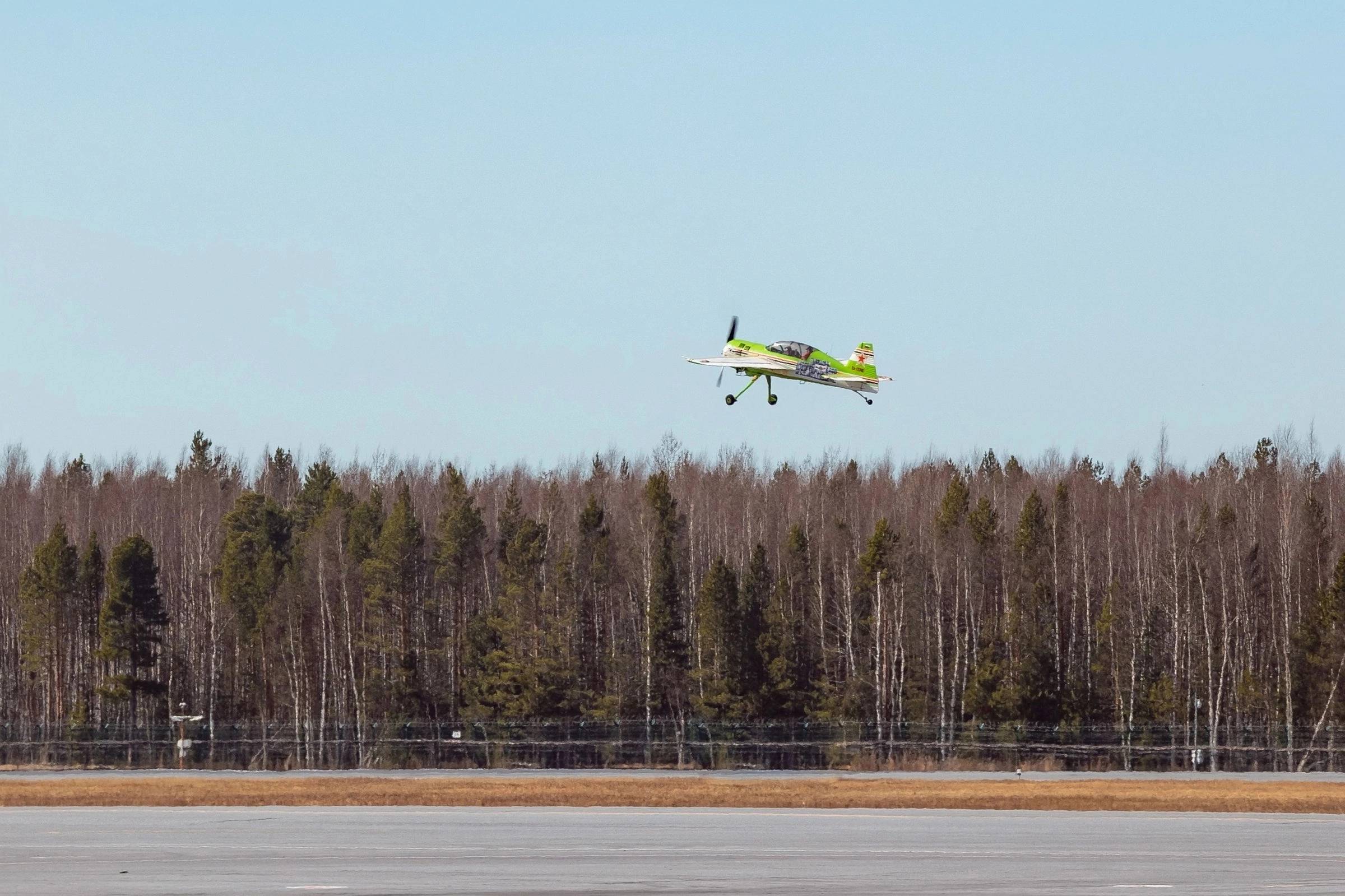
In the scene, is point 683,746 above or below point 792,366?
below

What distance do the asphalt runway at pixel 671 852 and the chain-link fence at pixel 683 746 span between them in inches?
1266

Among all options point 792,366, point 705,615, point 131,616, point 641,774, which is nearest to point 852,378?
point 792,366

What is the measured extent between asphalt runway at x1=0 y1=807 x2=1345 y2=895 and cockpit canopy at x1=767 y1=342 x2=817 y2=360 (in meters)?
16.1

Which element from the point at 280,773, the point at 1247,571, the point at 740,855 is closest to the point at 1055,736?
the point at 1247,571

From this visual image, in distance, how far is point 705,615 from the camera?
81.7 metres

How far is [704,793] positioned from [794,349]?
44.4 ft

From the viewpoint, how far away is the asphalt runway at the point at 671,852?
914 inches

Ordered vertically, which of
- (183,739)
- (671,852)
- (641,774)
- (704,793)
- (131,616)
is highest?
(131,616)

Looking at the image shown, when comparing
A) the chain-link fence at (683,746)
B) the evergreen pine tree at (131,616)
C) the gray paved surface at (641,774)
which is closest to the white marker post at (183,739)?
the chain-link fence at (683,746)

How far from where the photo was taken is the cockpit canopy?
49.1 metres

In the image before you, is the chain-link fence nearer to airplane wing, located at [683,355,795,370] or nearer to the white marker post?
the white marker post

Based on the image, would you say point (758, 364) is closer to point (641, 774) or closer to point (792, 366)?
point (792, 366)

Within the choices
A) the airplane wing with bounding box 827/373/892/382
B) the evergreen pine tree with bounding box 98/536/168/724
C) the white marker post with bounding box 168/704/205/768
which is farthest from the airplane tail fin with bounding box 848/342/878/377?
the evergreen pine tree with bounding box 98/536/168/724

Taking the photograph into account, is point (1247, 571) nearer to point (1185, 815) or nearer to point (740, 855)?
point (1185, 815)
